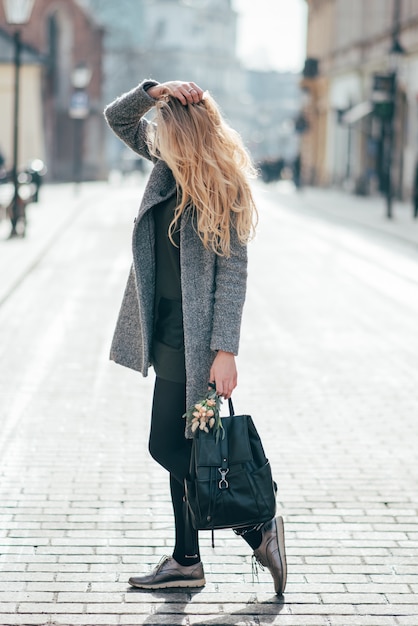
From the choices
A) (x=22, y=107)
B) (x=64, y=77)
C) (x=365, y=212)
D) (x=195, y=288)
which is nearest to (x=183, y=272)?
(x=195, y=288)

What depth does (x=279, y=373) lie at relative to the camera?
892cm

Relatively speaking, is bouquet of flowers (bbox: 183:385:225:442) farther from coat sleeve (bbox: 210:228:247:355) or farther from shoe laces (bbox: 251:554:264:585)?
shoe laces (bbox: 251:554:264:585)

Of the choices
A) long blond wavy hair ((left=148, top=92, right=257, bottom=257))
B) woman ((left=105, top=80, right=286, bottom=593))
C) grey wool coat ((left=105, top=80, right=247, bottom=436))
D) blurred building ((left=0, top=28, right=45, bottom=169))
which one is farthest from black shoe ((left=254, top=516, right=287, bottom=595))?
blurred building ((left=0, top=28, right=45, bottom=169))

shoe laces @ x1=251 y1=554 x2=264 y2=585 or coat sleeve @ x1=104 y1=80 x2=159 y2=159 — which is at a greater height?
coat sleeve @ x1=104 y1=80 x2=159 y2=159

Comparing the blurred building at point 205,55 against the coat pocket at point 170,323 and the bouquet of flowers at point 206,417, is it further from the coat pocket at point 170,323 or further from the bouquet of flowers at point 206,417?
the bouquet of flowers at point 206,417

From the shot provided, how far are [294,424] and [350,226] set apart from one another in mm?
20912

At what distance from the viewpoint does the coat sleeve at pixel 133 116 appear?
4.17m

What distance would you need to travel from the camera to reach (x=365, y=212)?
109 feet

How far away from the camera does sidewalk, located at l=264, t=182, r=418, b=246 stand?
84.0ft

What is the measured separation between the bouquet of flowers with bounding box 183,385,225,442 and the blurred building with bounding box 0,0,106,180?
5413cm

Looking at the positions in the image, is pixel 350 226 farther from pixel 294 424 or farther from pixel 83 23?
pixel 83 23

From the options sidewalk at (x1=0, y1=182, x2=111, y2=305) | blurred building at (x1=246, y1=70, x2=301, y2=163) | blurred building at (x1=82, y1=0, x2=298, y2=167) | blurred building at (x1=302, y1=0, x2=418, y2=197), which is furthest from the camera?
blurred building at (x1=246, y1=70, x2=301, y2=163)

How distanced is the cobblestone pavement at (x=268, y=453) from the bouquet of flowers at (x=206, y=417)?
0.70 metres

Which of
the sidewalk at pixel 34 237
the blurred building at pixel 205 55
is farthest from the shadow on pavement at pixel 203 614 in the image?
the blurred building at pixel 205 55
